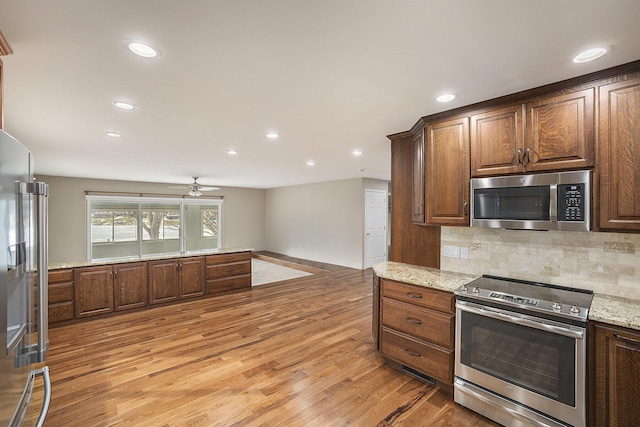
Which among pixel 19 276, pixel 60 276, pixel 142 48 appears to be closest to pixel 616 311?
pixel 19 276

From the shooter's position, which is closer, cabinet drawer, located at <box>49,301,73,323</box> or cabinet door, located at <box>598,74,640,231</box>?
cabinet door, located at <box>598,74,640,231</box>

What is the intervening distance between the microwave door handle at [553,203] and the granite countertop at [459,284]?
1.99 feet

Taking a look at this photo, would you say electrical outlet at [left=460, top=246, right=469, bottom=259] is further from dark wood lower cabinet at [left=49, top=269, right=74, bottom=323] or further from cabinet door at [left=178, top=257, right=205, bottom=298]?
dark wood lower cabinet at [left=49, top=269, right=74, bottom=323]

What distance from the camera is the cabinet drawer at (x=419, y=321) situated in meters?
2.27

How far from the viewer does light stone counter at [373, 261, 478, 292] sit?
2.38m

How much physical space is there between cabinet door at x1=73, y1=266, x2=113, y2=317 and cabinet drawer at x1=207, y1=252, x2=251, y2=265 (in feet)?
4.81

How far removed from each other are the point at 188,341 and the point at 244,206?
692cm

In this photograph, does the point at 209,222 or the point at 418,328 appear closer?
the point at 418,328

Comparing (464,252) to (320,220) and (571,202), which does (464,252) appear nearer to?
(571,202)

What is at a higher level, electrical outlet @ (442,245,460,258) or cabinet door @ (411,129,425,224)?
cabinet door @ (411,129,425,224)

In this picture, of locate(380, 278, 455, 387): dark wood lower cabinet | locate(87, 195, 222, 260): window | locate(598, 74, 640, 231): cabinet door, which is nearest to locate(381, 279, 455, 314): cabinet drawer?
locate(380, 278, 455, 387): dark wood lower cabinet

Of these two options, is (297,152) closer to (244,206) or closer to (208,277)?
(208,277)

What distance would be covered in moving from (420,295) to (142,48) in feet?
8.46

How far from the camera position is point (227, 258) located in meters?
5.29
